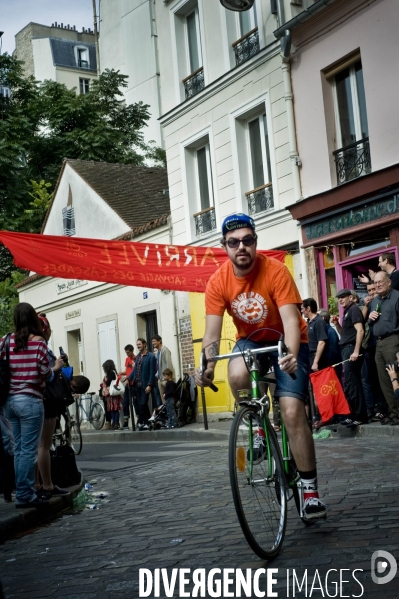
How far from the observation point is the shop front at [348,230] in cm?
1642

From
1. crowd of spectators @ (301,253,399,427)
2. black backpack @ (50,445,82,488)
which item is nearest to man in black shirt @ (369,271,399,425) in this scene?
crowd of spectators @ (301,253,399,427)

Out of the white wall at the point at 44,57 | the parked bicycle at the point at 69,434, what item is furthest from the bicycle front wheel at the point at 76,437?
the white wall at the point at 44,57

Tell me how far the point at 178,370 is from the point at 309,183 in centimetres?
726

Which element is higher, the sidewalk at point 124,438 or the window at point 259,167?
the window at point 259,167

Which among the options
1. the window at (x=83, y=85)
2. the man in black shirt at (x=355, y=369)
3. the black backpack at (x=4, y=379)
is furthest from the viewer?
the window at (x=83, y=85)

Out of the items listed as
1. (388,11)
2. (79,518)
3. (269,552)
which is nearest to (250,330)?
(269,552)

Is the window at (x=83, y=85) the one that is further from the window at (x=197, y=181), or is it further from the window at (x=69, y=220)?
the window at (x=197, y=181)

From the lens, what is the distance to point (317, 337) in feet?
44.5

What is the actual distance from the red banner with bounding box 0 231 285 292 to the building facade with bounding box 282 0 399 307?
110cm

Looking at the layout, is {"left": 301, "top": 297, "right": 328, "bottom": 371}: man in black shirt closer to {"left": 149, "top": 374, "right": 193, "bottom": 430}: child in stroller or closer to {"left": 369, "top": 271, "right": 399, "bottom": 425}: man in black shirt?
{"left": 369, "top": 271, "right": 399, "bottom": 425}: man in black shirt

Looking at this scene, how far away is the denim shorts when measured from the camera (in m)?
5.60

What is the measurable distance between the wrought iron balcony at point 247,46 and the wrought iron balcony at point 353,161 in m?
3.78

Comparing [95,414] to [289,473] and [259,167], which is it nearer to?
[259,167]

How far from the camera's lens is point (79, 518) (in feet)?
26.3
